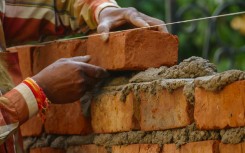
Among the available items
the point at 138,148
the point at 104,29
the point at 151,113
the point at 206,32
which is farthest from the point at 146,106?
the point at 206,32

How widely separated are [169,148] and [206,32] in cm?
321

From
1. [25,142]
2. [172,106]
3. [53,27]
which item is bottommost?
[25,142]

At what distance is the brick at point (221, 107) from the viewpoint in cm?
265

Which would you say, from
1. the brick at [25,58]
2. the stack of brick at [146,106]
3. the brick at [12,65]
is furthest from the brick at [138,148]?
the brick at [25,58]

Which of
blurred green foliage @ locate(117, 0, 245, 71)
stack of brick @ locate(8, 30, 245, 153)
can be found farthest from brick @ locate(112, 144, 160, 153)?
blurred green foliage @ locate(117, 0, 245, 71)

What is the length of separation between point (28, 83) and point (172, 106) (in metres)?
0.58

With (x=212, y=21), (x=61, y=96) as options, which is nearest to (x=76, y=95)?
(x=61, y=96)

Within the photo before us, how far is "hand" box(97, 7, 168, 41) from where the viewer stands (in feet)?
10.9

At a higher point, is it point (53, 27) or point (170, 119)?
point (53, 27)

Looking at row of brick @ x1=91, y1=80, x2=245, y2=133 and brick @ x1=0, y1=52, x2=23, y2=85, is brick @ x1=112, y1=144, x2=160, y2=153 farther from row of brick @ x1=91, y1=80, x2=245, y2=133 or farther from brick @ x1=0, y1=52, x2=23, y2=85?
brick @ x1=0, y1=52, x2=23, y2=85

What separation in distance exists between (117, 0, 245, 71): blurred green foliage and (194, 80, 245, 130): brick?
8.89ft

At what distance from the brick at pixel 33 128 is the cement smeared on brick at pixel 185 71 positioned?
72cm

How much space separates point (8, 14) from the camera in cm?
371

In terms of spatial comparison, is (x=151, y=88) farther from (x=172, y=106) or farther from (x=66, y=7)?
(x=66, y=7)
